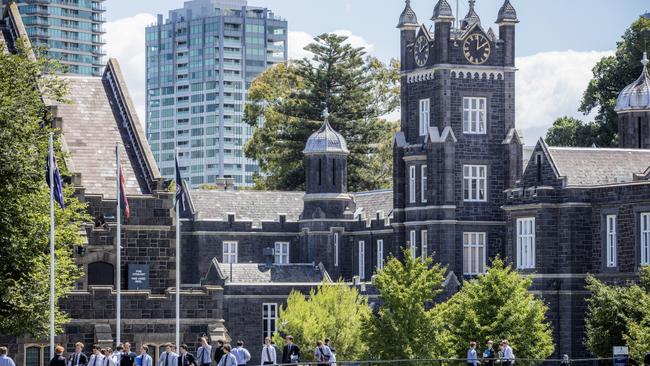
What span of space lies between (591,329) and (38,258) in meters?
26.7

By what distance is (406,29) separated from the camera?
4008 inches

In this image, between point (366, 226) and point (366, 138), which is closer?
point (366, 226)

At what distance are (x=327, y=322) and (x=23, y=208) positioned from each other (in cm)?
3502

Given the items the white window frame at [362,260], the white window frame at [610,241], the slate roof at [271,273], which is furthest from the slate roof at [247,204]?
the white window frame at [610,241]

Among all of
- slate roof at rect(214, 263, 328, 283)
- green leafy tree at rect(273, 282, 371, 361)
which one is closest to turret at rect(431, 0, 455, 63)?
green leafy tree at rect(273, 282, 371, 361)

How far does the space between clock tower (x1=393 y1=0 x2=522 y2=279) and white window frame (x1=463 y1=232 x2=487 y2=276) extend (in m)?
0.05

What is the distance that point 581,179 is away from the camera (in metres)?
89.1

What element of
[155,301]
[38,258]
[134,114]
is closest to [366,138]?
[134,114]

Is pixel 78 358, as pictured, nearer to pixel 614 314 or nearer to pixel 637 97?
pixel 614 314

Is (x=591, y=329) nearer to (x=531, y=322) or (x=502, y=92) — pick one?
(x=531, y=322)

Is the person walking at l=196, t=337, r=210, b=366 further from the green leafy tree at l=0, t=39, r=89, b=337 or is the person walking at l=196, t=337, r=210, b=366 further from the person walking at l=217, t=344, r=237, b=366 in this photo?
the green leafy tree at l=0, t=39, r=89, b=337

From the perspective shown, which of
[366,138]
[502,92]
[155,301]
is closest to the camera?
[155,301]

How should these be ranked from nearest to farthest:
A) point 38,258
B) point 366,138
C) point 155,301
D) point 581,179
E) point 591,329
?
1. point 38,258
2. point 155,301
3. point 591,329
4. point 581,179
5. point 366,138

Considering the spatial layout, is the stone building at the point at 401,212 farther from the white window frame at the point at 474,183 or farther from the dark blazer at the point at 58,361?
the dark blazer at the point at 58,361
